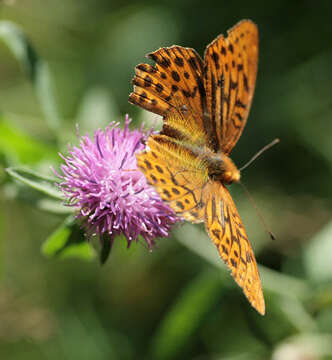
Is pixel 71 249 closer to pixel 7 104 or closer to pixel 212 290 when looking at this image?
pixel 212 290

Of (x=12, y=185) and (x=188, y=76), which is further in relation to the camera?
(x=12, y=185)

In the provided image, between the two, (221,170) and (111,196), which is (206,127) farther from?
(111,196)

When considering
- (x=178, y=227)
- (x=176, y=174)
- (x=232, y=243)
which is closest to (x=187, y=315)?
(x=178, y=227)

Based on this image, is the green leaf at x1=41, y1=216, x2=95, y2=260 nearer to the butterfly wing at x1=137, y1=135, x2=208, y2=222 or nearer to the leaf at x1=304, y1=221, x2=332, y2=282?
the butterfly wing at x1=137, y1=135, x2=208, y2=222

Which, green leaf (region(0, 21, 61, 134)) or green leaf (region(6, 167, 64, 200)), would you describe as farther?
green leaf (region(0, 21, 61, 134))

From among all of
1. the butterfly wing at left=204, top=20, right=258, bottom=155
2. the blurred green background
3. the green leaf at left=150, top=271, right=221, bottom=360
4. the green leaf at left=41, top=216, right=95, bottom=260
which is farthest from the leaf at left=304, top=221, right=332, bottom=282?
the green leaf at left=41, top=216, right=95, bottom=260

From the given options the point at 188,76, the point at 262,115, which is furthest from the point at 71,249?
the point at 262,115
